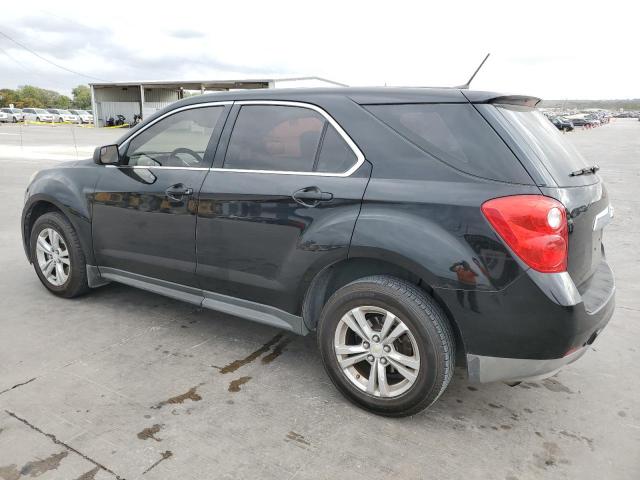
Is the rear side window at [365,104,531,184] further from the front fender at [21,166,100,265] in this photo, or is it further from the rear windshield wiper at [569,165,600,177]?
the front fender at [21,166,100,265]

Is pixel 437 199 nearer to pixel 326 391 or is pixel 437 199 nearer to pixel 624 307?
pixel 326 391

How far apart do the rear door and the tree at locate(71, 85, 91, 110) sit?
4799 inches

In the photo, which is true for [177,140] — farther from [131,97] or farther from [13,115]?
[13,115]

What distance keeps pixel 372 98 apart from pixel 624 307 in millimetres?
3161

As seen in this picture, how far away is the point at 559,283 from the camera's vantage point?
2.38 meters

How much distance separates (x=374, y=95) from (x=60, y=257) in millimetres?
3006

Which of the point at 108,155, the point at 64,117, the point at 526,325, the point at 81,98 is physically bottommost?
the point at 526,325

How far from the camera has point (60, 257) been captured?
4312 millimetres

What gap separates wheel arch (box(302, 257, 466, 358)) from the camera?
8.69 ft

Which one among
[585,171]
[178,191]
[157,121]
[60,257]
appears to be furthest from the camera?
[60,257]

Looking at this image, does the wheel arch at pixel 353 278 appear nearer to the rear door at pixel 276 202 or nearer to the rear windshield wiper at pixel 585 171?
the rear door at pixel 276 202

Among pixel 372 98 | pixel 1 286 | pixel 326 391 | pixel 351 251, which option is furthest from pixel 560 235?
pixel 1 286

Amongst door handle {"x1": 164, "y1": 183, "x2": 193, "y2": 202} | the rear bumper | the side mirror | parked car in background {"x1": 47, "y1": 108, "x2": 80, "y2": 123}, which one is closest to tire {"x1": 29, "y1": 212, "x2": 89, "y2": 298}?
the side mirror

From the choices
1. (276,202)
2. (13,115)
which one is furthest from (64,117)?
(276,202)
